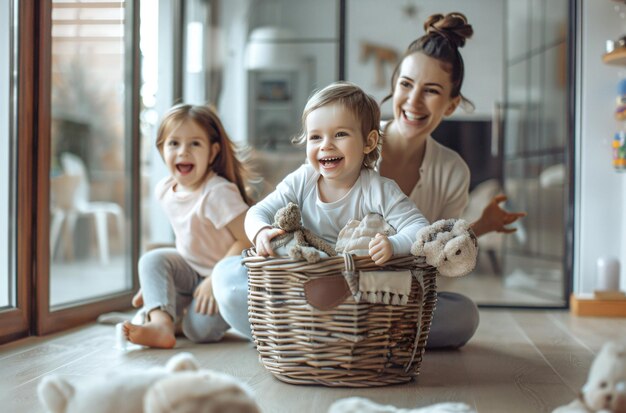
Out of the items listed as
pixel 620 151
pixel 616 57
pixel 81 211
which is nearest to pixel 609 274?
pixel 620 151

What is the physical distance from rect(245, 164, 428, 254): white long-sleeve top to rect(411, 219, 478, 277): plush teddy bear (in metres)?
0.08

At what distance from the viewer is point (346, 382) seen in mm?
1277

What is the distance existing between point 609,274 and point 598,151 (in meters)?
0.46

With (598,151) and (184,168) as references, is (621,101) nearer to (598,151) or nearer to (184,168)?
(598,151)

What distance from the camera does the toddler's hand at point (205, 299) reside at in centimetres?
180

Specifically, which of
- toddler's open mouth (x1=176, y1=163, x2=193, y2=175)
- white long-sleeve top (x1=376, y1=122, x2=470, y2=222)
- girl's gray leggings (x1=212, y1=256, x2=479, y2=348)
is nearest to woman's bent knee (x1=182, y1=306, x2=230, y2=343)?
girl's gray leggings (x1=212, y1=256, x2=479, y2=348)

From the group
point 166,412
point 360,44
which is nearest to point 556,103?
point 360,44

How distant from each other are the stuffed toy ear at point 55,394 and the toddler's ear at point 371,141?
77 centimetres

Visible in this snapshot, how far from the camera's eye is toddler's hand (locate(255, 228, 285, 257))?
1288 mm

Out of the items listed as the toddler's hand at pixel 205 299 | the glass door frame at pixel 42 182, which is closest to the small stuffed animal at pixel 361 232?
the toddler's hand at pixel 205 299

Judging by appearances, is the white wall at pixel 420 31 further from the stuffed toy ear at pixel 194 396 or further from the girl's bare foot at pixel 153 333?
the stuffed toy ear at pixel 194 396

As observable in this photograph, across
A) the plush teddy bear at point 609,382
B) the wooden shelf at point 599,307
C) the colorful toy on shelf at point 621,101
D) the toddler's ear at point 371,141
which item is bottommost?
the wooden shelf at point 599,307

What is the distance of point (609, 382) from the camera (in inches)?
36.3

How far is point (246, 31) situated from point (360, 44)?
588mm
